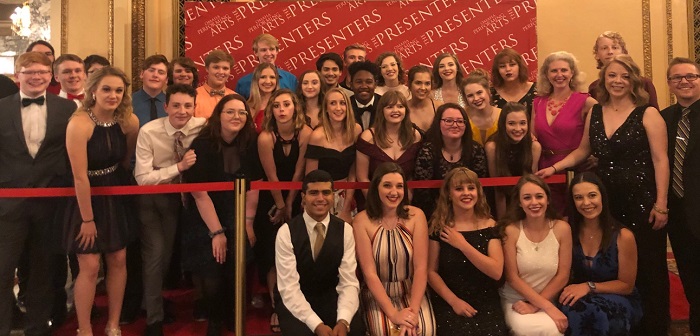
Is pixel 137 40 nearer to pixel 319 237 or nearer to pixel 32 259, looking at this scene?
pixel 32 259

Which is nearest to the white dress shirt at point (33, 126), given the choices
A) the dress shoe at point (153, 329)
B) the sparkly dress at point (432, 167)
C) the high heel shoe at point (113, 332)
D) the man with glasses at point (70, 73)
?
the man with glasses at point (70, 73)

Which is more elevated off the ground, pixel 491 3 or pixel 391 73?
pixel 491 3

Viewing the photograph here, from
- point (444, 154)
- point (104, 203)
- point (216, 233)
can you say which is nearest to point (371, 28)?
point (444, 154)

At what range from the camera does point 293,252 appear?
357cm

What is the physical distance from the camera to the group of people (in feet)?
11.8

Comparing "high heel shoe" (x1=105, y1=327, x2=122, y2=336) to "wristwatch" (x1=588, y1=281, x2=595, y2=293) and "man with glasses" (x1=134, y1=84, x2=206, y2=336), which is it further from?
"wristwatch" (x1=588, y1=281, x2=595, y2=293)

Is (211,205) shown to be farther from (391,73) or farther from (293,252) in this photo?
(391,73)

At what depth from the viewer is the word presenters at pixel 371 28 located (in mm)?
6523

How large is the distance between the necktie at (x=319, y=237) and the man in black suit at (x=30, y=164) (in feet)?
5.63

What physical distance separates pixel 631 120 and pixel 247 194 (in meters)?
2.58

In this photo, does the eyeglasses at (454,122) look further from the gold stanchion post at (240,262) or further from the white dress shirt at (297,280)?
the gold stanchion post at (240,262)

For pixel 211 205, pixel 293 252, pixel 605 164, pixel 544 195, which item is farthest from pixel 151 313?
pixel 605 164

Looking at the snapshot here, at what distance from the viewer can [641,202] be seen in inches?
Answer: 149

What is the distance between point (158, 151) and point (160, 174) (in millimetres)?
176
